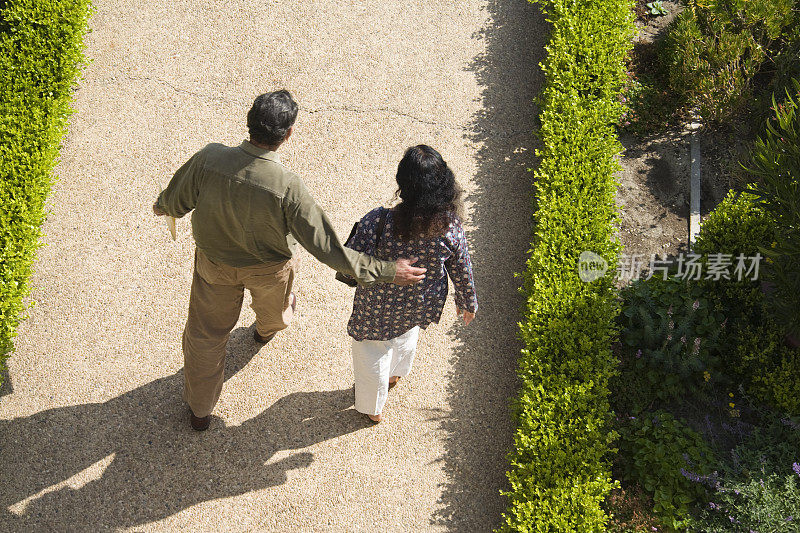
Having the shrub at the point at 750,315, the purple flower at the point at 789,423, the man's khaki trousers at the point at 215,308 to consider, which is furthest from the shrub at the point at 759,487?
the man's khaki trousers at the point at 215,308

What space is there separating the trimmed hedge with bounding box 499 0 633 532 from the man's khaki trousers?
183 cm

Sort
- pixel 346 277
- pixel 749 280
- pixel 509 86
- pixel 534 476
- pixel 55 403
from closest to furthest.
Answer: pixel 346 277 → pixel 534 476 → pixel 55 403 → pixel 749 280 → pixel 509 86

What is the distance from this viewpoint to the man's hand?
3.79 metres

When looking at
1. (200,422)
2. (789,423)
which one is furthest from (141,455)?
(789,423)

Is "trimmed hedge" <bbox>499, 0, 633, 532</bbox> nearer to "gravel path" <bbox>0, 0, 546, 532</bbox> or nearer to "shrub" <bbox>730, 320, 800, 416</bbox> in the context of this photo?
"gravel path" <bbox>0, 0, 546, 532</bbox>

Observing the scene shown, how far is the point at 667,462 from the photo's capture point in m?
4.77

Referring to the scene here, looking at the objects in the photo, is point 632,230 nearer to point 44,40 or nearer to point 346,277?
point 346,277

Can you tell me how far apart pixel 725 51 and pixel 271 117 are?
5.20 m

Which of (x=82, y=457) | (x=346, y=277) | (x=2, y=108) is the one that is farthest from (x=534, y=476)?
(x=2, y=108)

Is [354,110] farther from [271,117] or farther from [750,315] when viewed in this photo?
[750,315]

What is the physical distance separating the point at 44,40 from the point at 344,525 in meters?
4.78

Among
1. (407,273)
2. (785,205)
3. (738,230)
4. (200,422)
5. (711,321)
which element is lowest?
(200,422)

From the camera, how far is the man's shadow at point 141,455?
455cm

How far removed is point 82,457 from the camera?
186 inches
